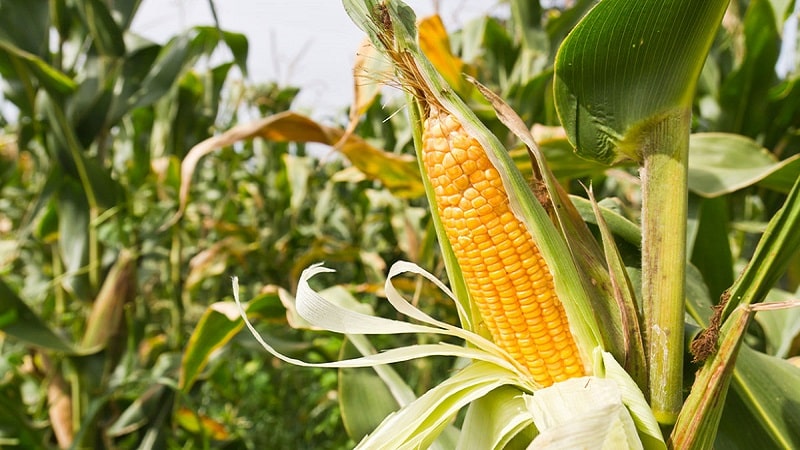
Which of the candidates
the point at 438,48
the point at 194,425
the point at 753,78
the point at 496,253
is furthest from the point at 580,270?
the point at 194,425

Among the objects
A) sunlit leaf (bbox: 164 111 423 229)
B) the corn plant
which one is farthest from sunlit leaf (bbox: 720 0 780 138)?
the corn plant

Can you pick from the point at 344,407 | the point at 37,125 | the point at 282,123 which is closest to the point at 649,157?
the point at 344,407

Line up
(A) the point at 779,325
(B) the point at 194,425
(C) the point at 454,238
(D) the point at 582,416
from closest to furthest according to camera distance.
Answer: (D) the point at 582,416
(C) the point at 454,238
(A) the point at 779,325
(B) the point at 194,425

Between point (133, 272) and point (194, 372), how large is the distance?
22.6 inches

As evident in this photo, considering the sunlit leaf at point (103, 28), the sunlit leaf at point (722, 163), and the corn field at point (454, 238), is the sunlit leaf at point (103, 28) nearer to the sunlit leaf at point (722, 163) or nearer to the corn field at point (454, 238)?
the corn field at point (454, 238)

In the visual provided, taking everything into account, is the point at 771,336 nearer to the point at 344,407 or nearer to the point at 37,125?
the point at 344,407

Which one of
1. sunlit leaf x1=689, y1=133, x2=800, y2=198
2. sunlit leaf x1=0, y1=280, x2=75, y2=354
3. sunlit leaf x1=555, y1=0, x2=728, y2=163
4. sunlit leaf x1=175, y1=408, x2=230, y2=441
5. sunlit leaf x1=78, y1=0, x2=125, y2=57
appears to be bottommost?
sunlit leaf x1=175, y1=408, x2=230, y2=441

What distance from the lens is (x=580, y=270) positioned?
514 millimetres

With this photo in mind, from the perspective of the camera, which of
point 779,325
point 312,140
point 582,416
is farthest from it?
point 312,140

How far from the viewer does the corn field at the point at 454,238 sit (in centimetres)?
47

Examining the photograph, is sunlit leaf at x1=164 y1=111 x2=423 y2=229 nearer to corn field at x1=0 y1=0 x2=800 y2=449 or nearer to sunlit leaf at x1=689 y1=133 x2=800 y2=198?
corn field at x1=0 y1=0 x2=800 y2=449

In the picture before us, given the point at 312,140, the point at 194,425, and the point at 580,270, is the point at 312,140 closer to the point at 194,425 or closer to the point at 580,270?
the point at 580,270

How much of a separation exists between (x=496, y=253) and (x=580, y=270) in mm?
65

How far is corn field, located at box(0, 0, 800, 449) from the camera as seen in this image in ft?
1.55
